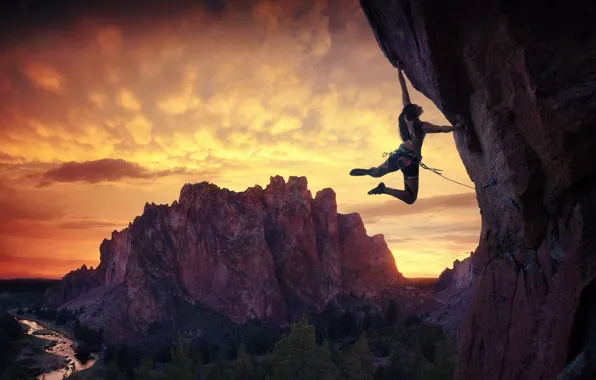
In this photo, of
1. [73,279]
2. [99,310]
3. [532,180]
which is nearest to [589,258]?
[532,180]

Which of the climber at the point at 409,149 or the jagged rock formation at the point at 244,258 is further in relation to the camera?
the jagged rock formation at the point at 244,258

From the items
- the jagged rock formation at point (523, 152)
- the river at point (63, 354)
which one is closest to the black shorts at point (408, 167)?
the jagged rock formation at point (523, 152)

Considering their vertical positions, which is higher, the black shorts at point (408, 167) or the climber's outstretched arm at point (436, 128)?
the climber's outstretched arm at point (436, 128)

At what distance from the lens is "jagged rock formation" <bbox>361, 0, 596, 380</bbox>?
8750 mm

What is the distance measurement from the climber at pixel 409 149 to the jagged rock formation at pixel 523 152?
69 cm

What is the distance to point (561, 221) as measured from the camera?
9398mm

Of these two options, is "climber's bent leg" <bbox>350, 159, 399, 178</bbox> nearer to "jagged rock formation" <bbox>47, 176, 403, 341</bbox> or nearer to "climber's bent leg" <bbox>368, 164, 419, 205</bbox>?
"climber's bent leg" <bbox>368, 164, 419, 205</bbox>

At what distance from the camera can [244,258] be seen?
5207 inches

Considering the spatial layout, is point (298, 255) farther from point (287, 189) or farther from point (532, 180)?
point (532, 180)

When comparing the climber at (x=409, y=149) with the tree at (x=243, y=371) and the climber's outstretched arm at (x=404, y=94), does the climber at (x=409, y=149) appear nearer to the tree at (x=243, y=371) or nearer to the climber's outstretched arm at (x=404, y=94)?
the climber's outstretched arm at (x=404, y=94)

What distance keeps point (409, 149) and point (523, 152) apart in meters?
3.17

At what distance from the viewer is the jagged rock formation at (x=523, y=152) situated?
28.7 feet

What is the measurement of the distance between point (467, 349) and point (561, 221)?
4.13 metres

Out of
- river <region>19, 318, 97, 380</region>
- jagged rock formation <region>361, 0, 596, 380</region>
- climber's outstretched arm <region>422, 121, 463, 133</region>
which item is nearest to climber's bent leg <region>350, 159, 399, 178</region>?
climber's outstretched arm <region>422, 121, 463, 133</region>
